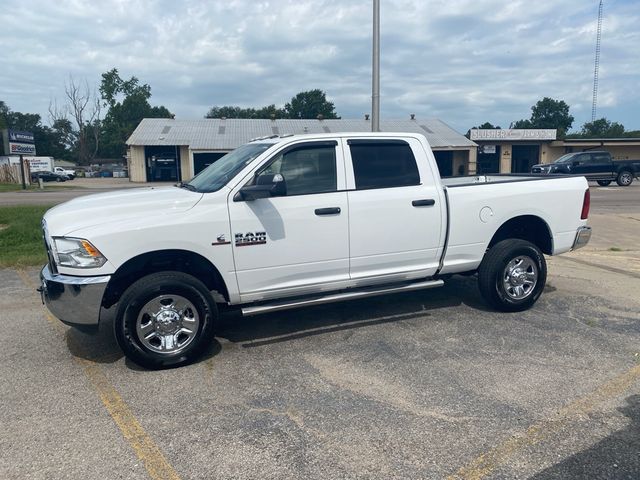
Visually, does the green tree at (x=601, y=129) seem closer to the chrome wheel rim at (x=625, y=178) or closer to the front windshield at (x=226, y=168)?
the chrome wheel rim at (x=625, y=178)

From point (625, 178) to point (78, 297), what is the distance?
31.6 metres

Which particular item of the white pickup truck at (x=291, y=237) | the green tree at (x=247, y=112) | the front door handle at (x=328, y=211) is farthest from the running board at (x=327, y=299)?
the green tree at (x=247, y=112)

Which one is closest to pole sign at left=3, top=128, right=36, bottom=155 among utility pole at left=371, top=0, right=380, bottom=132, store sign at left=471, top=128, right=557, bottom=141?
Result: store sign at left=471, top=128, right=557, bottom=141

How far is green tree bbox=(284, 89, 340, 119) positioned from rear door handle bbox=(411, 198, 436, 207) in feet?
284

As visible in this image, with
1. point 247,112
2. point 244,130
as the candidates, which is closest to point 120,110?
point 247,112

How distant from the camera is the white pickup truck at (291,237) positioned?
13.9 ft

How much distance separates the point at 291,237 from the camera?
4762 millimetres

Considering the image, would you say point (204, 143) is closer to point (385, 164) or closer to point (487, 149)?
point (487, 149)

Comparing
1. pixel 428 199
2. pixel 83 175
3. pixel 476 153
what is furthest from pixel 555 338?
pixel 83 175

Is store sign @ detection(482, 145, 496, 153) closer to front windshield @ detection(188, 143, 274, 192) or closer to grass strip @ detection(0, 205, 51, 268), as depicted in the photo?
grass strip @ detection(0, 205, 51, 268)

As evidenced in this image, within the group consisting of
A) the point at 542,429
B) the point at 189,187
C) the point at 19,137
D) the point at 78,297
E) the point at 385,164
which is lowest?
the point at 542,429

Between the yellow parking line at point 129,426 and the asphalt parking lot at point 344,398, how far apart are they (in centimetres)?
1

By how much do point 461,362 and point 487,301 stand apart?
5.13ft

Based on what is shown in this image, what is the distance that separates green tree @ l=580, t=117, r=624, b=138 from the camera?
101375 millimetres
